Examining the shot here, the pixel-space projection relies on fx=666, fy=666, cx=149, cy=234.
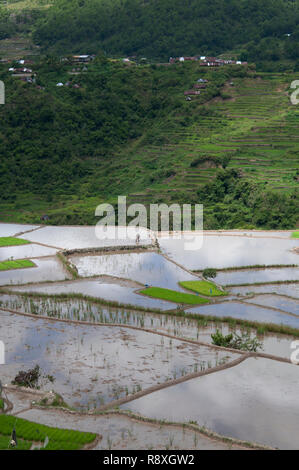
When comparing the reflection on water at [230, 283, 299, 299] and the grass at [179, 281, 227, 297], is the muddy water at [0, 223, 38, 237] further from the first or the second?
the reflection on water at [230, 283, 299, 299]

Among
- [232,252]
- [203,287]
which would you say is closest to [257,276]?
[203,287]

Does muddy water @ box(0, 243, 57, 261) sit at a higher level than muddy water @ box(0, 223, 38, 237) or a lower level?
lower

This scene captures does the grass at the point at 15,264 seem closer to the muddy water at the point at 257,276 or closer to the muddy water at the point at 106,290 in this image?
the muddy water at the point at 106,290

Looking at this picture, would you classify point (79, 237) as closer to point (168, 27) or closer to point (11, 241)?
point (11, 241)

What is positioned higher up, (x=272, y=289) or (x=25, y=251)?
(x=25, y=251)

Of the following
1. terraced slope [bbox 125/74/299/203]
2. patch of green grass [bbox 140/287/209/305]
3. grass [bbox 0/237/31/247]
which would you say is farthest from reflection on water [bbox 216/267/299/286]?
terraced slope [bbox 125/74/299/203]

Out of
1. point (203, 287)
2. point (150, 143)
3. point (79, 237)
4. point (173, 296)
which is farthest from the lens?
point (150, 143)

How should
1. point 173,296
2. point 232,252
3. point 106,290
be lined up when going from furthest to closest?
point 232,252 → point 106,290 → point 173,296
